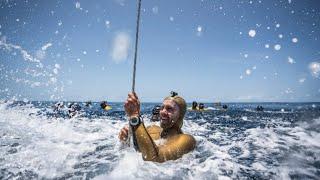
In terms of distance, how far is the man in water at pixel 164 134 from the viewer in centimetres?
402

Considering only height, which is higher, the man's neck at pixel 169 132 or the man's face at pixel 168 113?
the man's face at pixel 168 113

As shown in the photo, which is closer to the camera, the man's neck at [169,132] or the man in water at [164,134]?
the man in water at [164,134]

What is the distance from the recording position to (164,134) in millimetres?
5812

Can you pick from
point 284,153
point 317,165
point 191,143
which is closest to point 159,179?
point 191,143

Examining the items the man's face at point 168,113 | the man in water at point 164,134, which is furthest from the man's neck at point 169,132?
the man's face at point 168,113

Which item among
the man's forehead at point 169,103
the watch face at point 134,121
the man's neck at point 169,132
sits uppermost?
the man's forehead at point 169,103

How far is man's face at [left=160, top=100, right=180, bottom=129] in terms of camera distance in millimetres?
5617

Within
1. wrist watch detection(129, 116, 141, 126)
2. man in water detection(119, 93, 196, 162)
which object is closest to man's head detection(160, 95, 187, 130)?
man in water detection(119, 93, 196, 162)

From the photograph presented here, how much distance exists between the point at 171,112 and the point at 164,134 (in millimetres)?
560

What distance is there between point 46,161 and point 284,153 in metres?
A: 5.96

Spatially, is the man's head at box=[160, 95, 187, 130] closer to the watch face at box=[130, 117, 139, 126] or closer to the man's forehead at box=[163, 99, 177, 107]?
the man's forehead at box=[163, 99, 177, 107]

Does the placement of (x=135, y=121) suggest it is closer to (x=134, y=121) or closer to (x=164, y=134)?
(x=134, y=121)

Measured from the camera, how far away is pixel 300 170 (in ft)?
16.3

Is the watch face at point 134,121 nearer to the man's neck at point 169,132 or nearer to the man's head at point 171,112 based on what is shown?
the man's head at point 171,112
